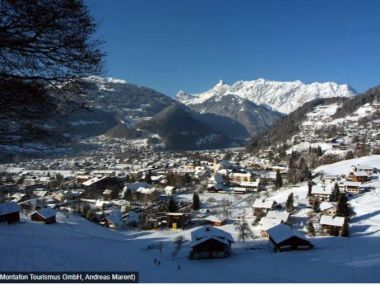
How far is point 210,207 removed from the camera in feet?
175

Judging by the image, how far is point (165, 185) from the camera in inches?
2987

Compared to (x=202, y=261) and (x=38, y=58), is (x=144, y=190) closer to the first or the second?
(x=202, y=261)

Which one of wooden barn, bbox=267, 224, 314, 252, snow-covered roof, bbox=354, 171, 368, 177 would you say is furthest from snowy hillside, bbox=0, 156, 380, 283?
snow-covered roof, bbox=354, 171, 368, 177

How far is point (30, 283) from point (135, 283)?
9.63ft

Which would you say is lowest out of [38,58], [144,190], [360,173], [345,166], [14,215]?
[144,190]

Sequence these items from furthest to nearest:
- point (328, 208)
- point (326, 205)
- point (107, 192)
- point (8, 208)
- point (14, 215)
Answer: point (107, 192), point (326, 205), point (328, 208), point (14, 215), point (8, 208)

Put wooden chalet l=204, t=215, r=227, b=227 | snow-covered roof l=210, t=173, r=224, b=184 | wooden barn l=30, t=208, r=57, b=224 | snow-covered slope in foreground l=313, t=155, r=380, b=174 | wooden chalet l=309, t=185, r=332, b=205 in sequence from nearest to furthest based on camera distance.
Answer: wooden barn l=30, t=208, r=57, b=224, wooden chalet l=204, t=215, r=227, b=227, wooden chalet l=309, t=185, r=332, b=205, snow-covered slope in foreground l=313, t=155, r=380, b=174, snow-covered roof l=210, t=173, r=224, b=184

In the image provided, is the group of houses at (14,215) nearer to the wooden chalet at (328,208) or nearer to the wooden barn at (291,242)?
the wooden barn at (291,242)

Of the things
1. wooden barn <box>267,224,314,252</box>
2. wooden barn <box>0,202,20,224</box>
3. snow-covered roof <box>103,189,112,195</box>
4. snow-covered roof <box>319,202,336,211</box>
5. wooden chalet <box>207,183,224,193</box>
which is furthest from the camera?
wooden chalet <box>207,183,224,193</box>

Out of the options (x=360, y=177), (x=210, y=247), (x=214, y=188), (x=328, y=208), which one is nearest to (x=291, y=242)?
(x=210, y=247)

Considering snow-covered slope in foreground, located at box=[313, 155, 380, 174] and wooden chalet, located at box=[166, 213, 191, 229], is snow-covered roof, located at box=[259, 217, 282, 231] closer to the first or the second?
wooden chalet, located at box=[166, 213, 191, 229]

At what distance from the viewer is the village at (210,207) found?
2769 centimetres

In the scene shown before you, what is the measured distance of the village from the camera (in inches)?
1090

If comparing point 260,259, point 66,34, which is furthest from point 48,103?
point 260,259
